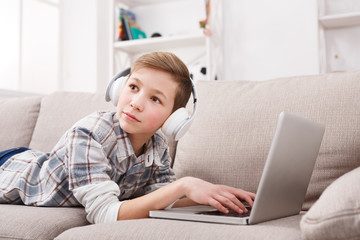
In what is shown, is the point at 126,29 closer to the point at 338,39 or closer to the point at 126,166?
the point at 338,39

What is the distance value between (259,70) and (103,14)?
4.61 ft

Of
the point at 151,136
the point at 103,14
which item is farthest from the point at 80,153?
the point at 103,14

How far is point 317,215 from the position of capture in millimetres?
640

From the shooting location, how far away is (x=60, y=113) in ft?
5.30

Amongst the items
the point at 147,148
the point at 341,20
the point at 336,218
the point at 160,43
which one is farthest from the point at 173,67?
the point at 160,43

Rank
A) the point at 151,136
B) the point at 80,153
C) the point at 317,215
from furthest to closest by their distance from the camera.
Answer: the point at 151,136 < the point at 80,153 < the point at 317,215

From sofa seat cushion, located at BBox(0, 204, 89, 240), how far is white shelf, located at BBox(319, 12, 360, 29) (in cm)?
208

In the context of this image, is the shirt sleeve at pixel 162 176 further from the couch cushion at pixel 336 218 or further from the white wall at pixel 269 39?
the white wall at pixel 269 39

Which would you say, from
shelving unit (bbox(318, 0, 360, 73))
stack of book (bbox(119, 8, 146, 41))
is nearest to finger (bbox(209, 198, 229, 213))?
shelving unit (bbox(318, 0, 360, 73))

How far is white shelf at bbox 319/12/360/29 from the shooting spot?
2480 millimetres

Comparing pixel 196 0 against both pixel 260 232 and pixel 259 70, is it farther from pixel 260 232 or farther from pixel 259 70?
pixel 260 232

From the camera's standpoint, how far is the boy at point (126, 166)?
0.93m

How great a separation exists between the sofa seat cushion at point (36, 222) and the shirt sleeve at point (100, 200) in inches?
2.2

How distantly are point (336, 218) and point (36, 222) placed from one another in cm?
65
